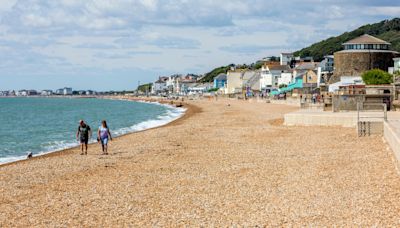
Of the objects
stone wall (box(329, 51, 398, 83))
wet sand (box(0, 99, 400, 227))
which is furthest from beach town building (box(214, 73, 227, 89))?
wet sand (box(0, 99, 400, 227))

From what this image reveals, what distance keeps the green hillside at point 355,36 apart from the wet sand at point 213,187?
505 ft

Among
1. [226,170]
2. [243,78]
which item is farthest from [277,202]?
[243,78]

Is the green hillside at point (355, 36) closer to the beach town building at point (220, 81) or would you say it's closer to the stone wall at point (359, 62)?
the beach town building at point (220, 81)

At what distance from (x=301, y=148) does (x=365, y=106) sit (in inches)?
578

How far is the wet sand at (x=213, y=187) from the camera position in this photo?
33.4 ft

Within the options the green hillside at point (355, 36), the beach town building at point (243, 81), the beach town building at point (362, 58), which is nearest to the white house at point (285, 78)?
the beach town building at point (243, 81)

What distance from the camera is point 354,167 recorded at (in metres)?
15.0

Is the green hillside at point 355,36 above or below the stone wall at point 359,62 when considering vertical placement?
above

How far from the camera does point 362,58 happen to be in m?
67.2

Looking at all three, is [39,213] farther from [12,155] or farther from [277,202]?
[12,155]

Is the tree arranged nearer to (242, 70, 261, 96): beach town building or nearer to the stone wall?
the stone wall

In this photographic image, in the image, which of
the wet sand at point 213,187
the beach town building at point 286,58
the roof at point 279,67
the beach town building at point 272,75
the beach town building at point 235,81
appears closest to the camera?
the wet sand at point 213,187

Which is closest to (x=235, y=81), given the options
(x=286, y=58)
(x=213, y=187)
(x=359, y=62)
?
(x=286, y=58)

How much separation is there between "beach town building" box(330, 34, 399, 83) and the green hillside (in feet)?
330
